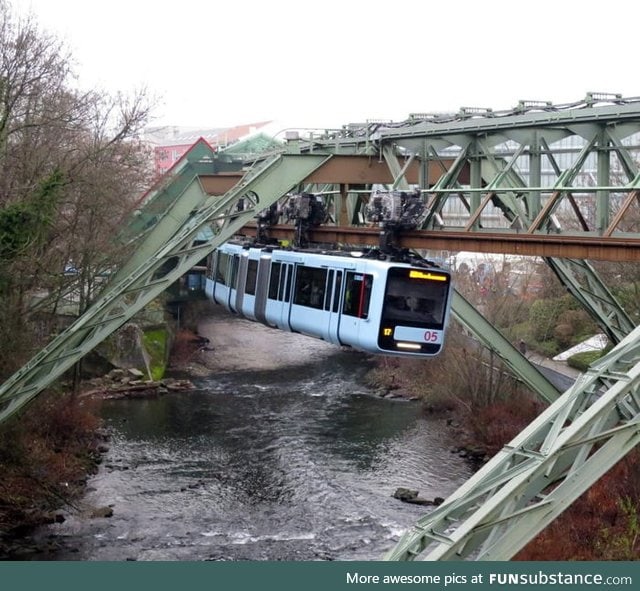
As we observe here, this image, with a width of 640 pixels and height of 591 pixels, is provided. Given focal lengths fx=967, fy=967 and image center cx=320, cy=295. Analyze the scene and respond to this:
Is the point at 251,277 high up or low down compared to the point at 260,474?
up

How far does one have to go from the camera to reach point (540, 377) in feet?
71.8

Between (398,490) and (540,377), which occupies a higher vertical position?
(540,377)

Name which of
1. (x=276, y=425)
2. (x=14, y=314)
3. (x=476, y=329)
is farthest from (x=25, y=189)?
(x=276, y=425)

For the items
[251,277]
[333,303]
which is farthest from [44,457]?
[333,303]

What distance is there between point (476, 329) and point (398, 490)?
13.5ft

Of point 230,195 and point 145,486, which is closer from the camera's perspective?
point 230,195

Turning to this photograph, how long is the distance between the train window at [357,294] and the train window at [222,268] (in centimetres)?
836

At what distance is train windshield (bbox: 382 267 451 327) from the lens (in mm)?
17969

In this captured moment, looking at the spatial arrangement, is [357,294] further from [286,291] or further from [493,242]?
[286,291]

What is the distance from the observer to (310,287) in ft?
68.0

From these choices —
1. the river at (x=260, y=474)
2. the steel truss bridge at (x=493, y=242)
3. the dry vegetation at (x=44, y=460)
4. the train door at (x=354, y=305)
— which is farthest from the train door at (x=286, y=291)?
the dry vegetation at (x=44, y=460)

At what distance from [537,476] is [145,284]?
11166mm

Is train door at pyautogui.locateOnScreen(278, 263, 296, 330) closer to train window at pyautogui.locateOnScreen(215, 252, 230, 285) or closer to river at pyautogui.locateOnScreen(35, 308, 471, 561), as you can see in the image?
river at pyautogui.locateOnScreen(35, 308, 471, 561)

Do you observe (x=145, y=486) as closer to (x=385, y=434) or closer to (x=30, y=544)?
(x=30, y=544)
